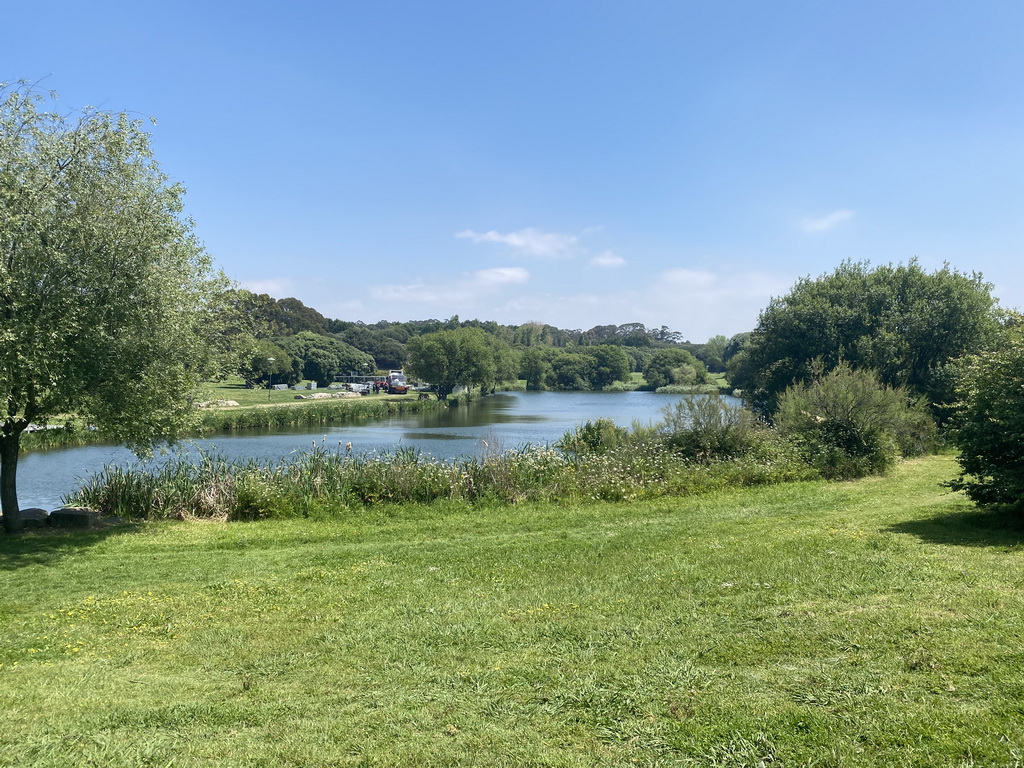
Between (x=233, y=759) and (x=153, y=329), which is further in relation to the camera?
(x=153, y=329)

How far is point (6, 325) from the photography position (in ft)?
33.6

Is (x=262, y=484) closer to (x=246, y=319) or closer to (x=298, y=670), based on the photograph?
(x=246, y=319)

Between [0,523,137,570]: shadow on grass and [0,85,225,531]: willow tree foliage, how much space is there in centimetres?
70

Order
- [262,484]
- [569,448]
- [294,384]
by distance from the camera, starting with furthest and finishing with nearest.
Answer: [294,384], [569,448], [262,484]

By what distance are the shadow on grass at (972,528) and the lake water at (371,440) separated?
915 cm

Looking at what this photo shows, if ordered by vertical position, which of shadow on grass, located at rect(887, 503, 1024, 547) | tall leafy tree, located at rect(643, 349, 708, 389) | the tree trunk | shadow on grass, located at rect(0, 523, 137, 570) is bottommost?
shadow on grass, located at rect(0, 523, 137, 570)

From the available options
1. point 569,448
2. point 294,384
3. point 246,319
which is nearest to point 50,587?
point 246,319

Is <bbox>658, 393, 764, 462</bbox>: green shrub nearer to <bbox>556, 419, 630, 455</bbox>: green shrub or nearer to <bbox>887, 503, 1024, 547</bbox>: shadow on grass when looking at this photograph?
<bbox>556, 419, 630, 455</bbox>: green shrub

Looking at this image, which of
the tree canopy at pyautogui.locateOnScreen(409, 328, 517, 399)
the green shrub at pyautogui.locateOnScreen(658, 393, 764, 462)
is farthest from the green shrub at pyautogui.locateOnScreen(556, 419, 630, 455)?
the tree canopy at pyautogui.locateOnScreen(409, 328, 517, 399)

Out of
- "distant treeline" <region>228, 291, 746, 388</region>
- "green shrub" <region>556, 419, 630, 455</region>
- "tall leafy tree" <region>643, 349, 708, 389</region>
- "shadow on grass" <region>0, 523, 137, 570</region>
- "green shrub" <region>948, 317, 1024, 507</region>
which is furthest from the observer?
"tall leafy tree" <region>643, 349, 708, 389</region>

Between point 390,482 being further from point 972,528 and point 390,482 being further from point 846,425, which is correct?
point 846,425

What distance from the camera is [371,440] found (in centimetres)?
3884

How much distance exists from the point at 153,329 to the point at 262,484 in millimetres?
4348

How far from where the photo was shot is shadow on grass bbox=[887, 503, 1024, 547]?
8.97 m
